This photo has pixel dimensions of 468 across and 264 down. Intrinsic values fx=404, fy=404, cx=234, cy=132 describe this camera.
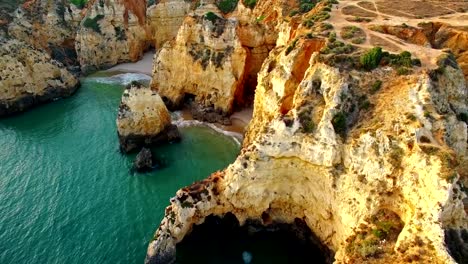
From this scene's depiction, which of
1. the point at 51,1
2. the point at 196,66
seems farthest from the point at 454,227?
the point at 51,1

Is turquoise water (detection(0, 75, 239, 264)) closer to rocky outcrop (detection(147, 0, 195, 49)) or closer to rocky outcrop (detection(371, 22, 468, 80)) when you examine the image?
rocky outcrop (detection(371, 22, 468, 80))

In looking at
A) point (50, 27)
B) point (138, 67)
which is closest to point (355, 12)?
point (138, 67)

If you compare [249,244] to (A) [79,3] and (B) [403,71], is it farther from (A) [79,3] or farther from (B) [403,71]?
(A) [79,3]

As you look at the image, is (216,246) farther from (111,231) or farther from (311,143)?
(311,143)

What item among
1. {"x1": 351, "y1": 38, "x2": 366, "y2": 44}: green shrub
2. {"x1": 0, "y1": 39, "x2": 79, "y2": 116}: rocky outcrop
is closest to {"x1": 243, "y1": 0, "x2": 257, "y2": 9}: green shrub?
{"x1": 351, "y1": 38, "x2": 366, "y2": 44}: green shrub

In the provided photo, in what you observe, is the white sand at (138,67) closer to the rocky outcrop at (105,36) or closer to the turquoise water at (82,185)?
the rocky outcrop at (105,36)

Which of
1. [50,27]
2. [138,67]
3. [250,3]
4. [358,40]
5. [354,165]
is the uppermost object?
[358,40]
